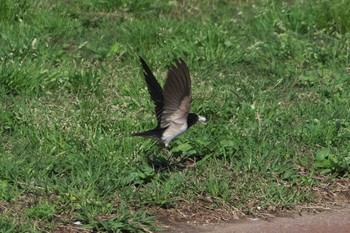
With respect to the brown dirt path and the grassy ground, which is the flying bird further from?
the brown dirt path

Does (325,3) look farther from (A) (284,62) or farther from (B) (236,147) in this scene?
(B) (236,147)

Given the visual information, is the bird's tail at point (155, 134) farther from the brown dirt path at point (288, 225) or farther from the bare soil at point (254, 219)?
the brown dirt path at point (288, 225)

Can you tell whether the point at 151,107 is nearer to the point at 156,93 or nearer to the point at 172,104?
the point at 156,93

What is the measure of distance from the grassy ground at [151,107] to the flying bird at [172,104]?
26 cm

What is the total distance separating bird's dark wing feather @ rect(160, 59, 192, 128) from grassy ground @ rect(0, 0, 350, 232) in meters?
0.37

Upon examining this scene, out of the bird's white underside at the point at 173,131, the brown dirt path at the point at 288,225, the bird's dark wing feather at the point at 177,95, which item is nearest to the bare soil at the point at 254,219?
the brown dirt path at the point at 288,225

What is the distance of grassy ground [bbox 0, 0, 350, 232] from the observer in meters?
6.00

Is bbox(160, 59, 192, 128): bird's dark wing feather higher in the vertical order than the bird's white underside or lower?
higher

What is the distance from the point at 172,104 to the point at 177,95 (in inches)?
4.1

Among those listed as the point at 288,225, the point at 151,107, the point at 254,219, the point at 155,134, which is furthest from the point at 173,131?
the point at 151,107

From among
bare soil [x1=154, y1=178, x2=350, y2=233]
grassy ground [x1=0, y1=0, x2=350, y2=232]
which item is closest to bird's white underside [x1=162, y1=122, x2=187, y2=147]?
grassy ground [x1=0, y1=0, x2=350, y2=232]

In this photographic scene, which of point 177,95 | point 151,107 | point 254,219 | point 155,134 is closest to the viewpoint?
point 177,95

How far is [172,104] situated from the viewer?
600 centimetres

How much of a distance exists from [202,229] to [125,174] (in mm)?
646
